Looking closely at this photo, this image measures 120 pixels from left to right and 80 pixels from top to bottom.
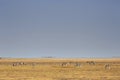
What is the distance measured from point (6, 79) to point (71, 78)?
8.96m

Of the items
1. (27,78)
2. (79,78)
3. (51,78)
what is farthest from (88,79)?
(27,78)

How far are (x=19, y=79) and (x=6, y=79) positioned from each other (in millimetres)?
1734

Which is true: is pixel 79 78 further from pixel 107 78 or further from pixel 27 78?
pixel 27 78

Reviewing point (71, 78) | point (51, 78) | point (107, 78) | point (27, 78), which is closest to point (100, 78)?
point (107, 78)

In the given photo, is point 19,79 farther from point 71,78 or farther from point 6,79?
point 71,78

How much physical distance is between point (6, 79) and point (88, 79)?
10992mm

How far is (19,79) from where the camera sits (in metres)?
44.1

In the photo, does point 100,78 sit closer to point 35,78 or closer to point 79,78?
point 79,78

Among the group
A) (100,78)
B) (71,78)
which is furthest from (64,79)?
(100,78)

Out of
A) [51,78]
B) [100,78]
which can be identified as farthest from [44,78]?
[100,78]

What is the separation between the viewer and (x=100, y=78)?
147 ft

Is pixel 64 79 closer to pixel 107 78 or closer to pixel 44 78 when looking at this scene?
pixel 44 78

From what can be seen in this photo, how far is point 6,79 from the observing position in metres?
43.7

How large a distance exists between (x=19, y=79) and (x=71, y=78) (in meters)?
7.23
